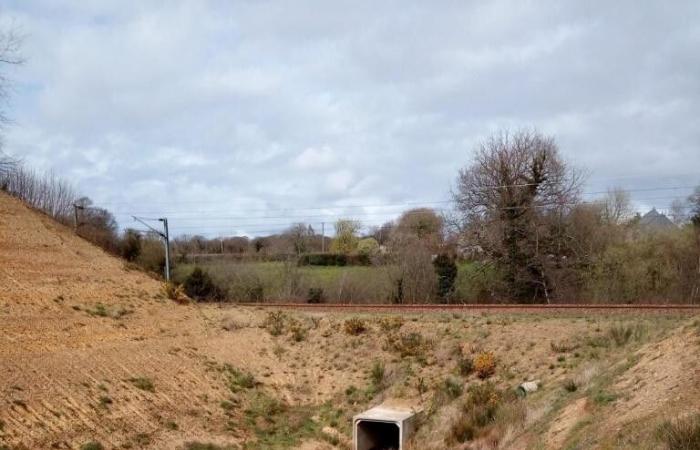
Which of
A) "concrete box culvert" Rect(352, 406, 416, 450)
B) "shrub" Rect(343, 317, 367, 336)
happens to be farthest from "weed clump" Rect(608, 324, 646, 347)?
"shrub" Rect(343, 317, 367, 336)

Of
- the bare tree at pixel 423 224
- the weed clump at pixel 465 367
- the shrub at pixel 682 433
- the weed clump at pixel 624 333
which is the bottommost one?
the weed clump at pixel 465 367

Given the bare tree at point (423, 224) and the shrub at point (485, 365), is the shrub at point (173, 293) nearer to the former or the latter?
the shrub at point (485, 365)

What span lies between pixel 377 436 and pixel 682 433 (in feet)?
41.5

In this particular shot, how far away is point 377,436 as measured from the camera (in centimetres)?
2045

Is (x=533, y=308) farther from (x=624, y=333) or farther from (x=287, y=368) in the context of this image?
(x=287, y=368)

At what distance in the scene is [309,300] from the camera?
4238 centimetres

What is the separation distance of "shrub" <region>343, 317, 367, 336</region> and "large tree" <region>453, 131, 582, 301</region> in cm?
1715

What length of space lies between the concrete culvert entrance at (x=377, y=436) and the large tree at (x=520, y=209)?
2022 centimetres

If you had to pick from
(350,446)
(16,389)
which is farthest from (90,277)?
(350,446)

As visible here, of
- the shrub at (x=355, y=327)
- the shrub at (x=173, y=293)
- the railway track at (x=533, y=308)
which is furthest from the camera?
the shrub at (x=173, y=293)

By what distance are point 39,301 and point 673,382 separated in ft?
57.2

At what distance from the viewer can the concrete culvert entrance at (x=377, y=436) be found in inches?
768

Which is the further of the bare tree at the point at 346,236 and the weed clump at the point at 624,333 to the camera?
the bare tree at the point at 346,236

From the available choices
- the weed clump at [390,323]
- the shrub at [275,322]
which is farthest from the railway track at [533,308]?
the shrub at [275,322]
